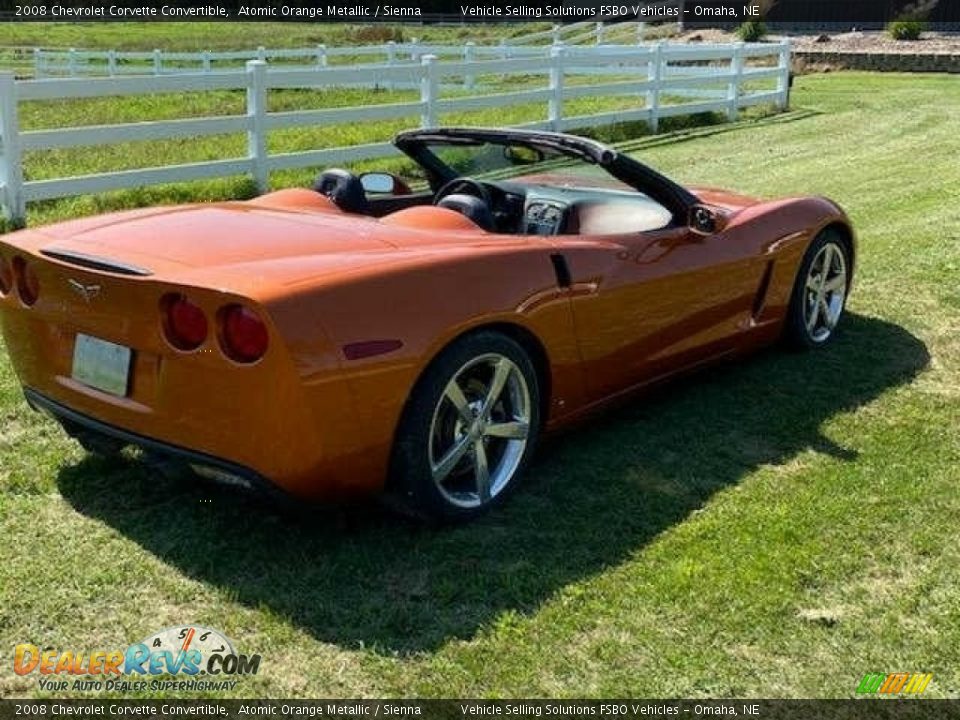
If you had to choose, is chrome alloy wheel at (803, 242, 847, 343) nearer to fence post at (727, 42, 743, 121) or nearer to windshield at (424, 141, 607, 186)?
windshield at (424, 141, 607, 186)

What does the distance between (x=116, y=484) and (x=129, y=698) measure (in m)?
1.31

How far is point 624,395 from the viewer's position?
4.43m

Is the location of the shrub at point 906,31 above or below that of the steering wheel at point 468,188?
above

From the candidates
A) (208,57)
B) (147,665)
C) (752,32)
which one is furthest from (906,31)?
(147,665)

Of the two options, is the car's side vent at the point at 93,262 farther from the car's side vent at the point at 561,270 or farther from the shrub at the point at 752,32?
the shrub at the point at 752,32

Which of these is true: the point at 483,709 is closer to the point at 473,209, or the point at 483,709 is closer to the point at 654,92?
the point at 473,209

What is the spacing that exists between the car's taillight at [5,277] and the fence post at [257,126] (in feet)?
23.3

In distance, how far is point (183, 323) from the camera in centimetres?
330

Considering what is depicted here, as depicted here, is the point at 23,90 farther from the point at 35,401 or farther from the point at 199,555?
the point at 199,555

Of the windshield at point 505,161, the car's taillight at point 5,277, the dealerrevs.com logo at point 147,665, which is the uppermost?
the windshield at point 505,161

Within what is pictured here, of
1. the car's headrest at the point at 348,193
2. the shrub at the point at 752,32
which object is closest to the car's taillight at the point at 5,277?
the car's headrest at the point at 348,193

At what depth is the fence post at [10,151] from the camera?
8.80 metres

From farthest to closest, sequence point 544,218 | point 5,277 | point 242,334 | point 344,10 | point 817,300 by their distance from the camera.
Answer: point 344,10, point 817,300, point 544,218, point 5,277, point 242,334

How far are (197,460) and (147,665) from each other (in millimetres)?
627
